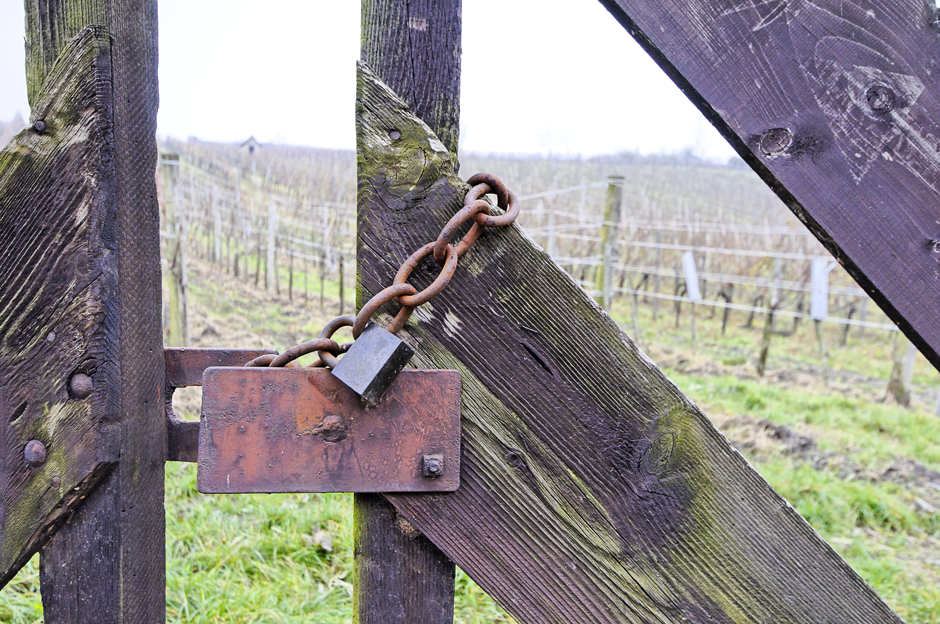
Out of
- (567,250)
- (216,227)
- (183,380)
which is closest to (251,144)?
(216,227)

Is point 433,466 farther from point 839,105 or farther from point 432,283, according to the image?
point 839,105

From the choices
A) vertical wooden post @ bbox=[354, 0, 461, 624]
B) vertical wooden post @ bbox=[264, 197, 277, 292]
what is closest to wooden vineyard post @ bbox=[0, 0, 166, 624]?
vertical wooden post @ bbox=[354, 0, 461, 624]

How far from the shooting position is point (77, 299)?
727 millimetres

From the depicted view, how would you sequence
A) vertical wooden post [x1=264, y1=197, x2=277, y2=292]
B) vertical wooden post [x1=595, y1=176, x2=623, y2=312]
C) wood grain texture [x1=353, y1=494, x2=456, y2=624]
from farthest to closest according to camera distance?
vertical wooden post [x1=264, y1=197, x2=277, y2=292] < vertical wooden post [x1=595, y1=176, x2=623, y2=312] < wood grain texture [x1=353, y1=494, x2=456, y2=624]

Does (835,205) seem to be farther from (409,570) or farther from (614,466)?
(409,570)

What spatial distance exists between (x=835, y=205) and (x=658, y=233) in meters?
20.9

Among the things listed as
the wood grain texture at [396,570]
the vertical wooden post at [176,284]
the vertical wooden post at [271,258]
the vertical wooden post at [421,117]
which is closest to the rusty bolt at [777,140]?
the vertical wooden post at [421,117]

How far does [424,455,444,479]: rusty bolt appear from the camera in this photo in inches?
27.7

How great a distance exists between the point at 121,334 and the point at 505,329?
505 millimetres

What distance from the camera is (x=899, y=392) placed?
27.1 ft

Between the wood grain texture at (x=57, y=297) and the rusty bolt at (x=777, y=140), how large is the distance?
819mm

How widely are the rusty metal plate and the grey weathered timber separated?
0.57ft

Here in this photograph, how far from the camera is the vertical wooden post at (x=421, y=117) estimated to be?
28.1 inches

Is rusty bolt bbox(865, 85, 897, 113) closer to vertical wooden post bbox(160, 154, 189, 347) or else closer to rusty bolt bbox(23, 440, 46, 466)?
rusty bolt bbox(23, 440, 46, 466)
